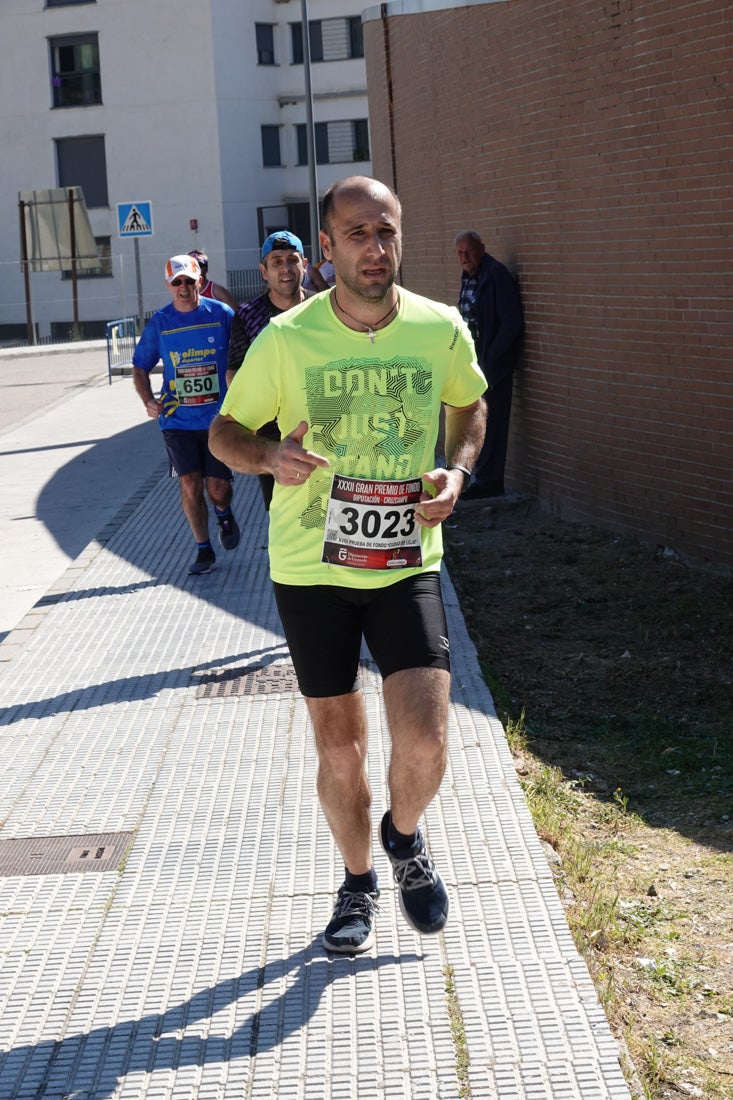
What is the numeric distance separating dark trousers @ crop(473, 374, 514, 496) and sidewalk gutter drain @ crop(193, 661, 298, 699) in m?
4.76

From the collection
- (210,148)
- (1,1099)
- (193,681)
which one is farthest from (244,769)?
(210,148)

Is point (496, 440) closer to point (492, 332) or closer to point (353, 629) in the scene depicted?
point (492, 332)

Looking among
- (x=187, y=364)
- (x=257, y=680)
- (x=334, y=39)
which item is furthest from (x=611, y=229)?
(x=334, y=39)

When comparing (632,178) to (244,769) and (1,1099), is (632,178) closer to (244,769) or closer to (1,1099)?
(244,769)

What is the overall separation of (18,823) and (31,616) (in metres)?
3.53

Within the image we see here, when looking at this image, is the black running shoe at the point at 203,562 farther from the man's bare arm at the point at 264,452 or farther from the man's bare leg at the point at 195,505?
the man's bare arm at the point at 264,452

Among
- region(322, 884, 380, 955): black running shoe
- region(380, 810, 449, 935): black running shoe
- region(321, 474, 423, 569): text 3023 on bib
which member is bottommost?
region(322, 884, 380, 955): black running shoe

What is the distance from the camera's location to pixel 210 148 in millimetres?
46156

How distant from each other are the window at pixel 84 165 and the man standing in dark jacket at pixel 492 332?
125 ft

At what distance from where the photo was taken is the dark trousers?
462 inches

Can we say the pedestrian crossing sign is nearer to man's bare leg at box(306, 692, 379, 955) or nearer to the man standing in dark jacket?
the man standing in dark jacket

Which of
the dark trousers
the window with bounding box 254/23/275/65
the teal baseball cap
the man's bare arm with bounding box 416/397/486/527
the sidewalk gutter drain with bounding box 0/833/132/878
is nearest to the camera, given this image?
the man's bare arm with bounding box 416/397/486/527

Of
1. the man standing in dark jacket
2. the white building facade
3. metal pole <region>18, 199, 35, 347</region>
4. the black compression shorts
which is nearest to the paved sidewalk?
the black compression shorts

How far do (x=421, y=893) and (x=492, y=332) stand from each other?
7962 mm
